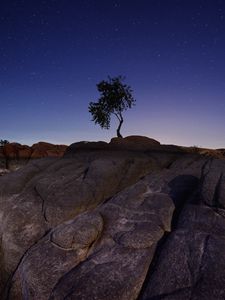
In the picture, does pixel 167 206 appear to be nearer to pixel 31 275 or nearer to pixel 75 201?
pixel 75 201

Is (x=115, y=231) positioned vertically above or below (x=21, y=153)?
below

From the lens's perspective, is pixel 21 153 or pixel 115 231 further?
pixel 21 153

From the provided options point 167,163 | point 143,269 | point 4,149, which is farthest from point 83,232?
point 4,149

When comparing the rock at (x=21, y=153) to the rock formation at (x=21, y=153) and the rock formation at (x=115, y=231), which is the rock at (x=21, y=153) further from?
the rock formation at (x=115, y=231)

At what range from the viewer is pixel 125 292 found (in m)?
5.94

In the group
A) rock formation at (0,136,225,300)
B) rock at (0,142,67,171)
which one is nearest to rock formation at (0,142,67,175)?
rock at (0,142,67,171)

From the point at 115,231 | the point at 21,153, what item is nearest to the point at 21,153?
the point at 21,153

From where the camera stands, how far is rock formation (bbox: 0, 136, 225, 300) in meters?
6.01

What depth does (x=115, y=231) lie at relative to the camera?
26.5 ft

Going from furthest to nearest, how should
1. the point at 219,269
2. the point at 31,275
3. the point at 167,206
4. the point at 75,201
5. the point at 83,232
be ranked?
1. the point at 75,201
2. the point at 167,206
3. the point at 83,232
4. the point at 31,275
5. the point at 219,269

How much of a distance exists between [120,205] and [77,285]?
3.62 meters

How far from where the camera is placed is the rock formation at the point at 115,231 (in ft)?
19.7

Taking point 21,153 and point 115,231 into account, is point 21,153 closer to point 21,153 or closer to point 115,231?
point 21,153

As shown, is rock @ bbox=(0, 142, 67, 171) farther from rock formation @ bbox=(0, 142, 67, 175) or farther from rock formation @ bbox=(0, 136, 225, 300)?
rock formation @ bbox=(0, 136, 225, 300)
